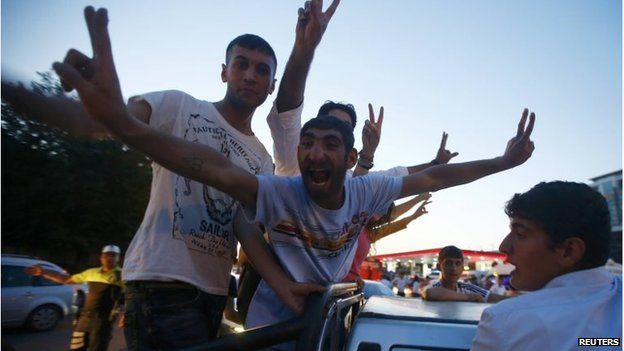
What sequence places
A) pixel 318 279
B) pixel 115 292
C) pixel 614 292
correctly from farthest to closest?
pixel 115 292, pixel 318 279, pixel 614 292

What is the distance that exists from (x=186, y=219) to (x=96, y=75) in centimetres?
79

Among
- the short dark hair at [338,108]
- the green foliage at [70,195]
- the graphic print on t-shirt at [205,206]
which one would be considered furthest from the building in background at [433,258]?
the green foliage at [70,195]

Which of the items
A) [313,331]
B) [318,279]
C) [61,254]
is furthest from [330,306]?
[61,254]

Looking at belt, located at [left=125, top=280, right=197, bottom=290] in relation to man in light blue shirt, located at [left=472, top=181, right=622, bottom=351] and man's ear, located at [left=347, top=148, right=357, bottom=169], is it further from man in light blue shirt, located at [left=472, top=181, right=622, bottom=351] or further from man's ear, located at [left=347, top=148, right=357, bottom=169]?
man in light blue shirt, located at [left=472, top=181, right=622, bottom=351]

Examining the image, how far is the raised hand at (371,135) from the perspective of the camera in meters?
2.98

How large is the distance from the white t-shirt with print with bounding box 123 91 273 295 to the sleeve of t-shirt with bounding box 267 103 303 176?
258 mm

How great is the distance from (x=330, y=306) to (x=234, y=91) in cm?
111

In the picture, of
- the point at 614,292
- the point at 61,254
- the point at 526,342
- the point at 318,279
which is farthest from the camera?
the point at 61,254

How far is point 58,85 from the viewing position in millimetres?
1325

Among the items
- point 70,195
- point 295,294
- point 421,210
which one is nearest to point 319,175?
point 295,294

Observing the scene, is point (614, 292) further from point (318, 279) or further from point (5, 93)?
point (5, 93)

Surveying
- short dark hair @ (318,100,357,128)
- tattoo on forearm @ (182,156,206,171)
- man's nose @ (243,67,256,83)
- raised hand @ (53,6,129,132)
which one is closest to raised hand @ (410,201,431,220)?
short dark hair @ (318,100,357,128)

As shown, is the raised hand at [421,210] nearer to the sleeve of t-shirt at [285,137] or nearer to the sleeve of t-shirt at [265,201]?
the sleeve of t-shirt at [285,137]

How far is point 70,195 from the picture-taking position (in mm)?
20188
